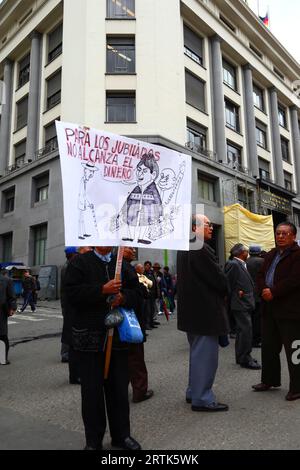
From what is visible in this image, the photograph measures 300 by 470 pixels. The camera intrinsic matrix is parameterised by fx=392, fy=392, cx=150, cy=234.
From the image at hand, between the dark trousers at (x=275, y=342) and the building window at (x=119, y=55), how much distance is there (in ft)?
66.3

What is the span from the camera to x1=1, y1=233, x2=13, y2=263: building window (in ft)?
85.1

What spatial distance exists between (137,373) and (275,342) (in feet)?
5.51

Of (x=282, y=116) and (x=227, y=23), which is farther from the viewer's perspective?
(x=282, y=116)

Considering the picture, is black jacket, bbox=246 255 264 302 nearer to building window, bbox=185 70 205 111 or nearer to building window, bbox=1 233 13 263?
building window, bbox=185 70 205 111

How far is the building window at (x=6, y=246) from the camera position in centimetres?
2595

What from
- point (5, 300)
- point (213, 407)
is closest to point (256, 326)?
point (213, 407)

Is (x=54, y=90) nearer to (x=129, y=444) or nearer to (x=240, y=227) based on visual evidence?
(x=240, y=227)

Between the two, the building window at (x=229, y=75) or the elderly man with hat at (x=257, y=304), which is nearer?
the elderly man with hat at (x=257, y=304)

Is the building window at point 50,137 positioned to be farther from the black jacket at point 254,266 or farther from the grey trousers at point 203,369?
the grey trousers at point 203,369

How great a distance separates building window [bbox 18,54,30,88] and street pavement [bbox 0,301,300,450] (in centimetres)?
2531

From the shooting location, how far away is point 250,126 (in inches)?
1121

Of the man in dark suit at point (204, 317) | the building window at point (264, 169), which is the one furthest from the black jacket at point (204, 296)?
the building window at point (264, 169)

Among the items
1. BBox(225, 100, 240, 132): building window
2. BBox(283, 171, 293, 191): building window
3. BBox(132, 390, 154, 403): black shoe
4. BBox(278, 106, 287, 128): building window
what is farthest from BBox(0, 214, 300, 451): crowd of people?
BBox(278, 106, 287, 128): building window

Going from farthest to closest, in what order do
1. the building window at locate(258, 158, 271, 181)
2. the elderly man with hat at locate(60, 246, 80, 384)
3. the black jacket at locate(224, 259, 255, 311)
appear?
1. the building window at locate(258, 158, 271, 181)
2. the black jacket at locate(224, 259, 255, 311)
3. the elderly man with hat at locate(60, 246, 80, 384)
